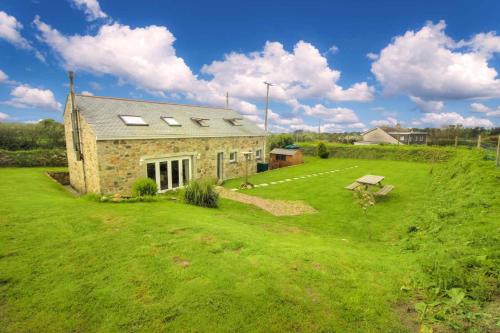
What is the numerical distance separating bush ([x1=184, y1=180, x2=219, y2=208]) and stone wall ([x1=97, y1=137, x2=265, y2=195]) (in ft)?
14.1

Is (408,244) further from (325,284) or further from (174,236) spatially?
(174,236)

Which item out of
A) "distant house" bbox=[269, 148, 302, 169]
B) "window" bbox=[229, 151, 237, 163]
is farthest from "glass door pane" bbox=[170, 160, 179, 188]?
"distant house" bbox=[269, 148, 302, 169]

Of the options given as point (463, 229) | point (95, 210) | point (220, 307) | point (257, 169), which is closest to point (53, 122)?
point (257, 169)

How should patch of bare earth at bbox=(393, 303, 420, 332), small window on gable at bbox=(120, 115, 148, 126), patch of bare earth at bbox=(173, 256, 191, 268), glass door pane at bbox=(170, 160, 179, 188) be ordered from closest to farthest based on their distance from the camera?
patch of bare earth at bbox=(393, 303, 420, 332) < patch of bare earth at bbox=(173, 256, 191, 268) < small window on gable at bbox=(120, 115, 148, 126) < glass door pane at bbox=(170, 160, 179, 188)

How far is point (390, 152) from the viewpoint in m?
31.8

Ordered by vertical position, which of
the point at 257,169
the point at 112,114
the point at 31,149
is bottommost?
the point at 257,169

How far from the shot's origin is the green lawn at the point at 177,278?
11.2 ft

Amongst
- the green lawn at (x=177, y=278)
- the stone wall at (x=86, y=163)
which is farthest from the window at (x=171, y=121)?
the green lawn at (x=177, y=278)

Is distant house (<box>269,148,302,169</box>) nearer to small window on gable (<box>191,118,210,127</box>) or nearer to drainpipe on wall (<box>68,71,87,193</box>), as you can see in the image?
small window on gable (<box>191,118,210,127</box>)

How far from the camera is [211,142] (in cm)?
1861

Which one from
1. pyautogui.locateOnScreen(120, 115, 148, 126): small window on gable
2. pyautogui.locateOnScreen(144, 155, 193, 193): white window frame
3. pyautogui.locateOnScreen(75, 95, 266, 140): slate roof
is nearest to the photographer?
pyautogui.locateOnScreen(75, 95, 266, 140): slate roof

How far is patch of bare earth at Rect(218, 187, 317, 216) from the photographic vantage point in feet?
38.6

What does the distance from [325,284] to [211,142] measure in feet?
50.8

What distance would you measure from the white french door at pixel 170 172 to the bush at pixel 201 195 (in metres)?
4.46
